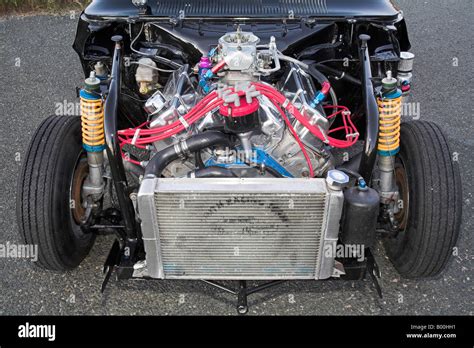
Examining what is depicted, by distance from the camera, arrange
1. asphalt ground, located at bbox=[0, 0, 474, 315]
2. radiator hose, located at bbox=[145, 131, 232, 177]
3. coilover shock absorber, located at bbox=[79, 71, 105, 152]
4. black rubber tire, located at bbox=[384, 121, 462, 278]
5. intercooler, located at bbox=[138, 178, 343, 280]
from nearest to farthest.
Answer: intercooler, located at bbox=[138, 178, 343, 280] < radiator hose, located at bbox=[145, 131, 232, 177] < black rubber tire, located at bbox=[384, 121, 462, 278] < coilover shock absorber, located at bbox=[79, 71, 105, 152] < asphalt ground, located at bbox=[0, 0, 474, 315]

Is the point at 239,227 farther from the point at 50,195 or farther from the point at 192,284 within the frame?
the point at 50,195

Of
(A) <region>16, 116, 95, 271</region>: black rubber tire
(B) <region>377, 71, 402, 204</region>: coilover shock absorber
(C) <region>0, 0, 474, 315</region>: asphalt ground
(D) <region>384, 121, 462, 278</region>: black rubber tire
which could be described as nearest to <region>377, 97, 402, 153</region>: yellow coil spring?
(B) <region>377, 71, 402, 204</region>: coilover shock absorber

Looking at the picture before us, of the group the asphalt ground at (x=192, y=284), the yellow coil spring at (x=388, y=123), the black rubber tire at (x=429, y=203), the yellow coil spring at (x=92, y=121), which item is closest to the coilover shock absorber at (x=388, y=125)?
the yellow coil spring at (x=388, y=123)

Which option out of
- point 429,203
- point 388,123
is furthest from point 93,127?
point 429,203

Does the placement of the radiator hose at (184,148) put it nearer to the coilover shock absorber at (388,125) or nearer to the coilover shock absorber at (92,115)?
the coilover shock absorber at (92,115)

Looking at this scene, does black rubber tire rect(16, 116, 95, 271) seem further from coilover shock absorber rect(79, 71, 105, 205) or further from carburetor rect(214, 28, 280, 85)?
carburetor rect(214, 28, 280, 85)

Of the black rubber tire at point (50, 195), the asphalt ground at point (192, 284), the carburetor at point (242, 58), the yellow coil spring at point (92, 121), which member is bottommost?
the asphalt ground at point (192, 284)

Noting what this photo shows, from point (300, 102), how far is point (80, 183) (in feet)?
4.28

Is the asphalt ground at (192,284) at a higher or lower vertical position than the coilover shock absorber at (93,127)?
lower

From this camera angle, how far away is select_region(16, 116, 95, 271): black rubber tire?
105 inches

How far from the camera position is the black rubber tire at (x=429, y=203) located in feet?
8.57

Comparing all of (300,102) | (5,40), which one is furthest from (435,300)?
(5,40)

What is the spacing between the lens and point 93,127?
9.04 feet

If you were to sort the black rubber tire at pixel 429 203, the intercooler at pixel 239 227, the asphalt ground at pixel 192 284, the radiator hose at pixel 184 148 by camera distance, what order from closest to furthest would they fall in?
the intercooler at pixel 239 227, the radiator hose at pixel 184 148, the black rubber tire at pixel 429 203, the asphalt ground at pixel 192 284
